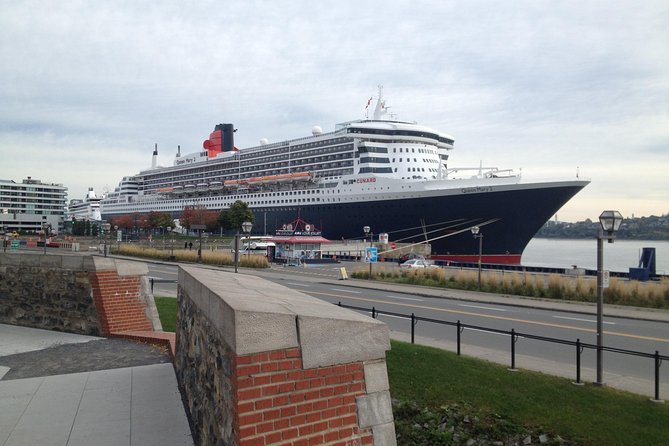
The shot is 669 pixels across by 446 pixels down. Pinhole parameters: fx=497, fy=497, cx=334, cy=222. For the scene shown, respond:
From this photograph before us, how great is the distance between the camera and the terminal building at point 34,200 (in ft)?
385

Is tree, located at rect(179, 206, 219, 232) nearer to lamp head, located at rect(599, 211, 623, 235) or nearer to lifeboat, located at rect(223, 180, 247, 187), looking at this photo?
lifeboat, located at rect(223, 180, 247, 187)

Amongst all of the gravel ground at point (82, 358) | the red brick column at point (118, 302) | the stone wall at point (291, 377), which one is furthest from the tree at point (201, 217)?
the stone wall at point (291, 377)

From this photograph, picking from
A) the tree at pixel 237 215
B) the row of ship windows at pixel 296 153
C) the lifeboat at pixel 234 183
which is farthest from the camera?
the lifeboat at pixel 234 183

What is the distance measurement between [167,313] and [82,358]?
4.77 m

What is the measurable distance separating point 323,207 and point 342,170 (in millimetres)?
4591

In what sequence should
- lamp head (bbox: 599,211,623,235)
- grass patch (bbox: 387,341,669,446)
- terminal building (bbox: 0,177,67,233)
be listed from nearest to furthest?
grass patch (bbox: 387,341,669,446) < lamp head (bbox: 599,211,623,235) < terminal building (bbox: 0,177,67,233)

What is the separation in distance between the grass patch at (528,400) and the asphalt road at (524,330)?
1.13 metres

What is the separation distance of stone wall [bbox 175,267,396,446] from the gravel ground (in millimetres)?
4129

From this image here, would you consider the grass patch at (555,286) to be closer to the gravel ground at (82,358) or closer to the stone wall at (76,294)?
the stone wall at (76,294)

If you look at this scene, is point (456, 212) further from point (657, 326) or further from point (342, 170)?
point (657, 326)

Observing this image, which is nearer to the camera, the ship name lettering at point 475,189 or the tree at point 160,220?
the ship name lettering at point 475,189

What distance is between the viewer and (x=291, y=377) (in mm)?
3771

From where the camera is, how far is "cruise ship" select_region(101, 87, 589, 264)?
42719mm

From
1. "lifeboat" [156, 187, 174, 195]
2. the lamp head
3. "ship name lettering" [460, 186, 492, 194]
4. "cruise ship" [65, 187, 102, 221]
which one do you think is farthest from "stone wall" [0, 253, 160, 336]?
"cruise ship" [65, 187, 102, 221]
